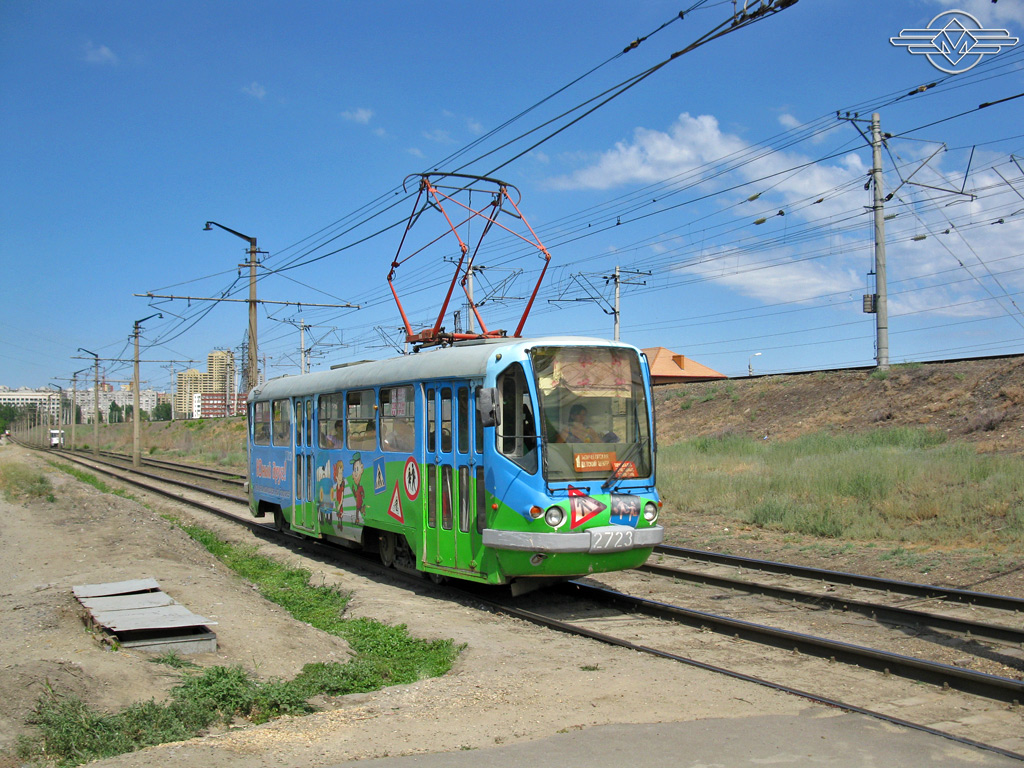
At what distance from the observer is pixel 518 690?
21.2 ft

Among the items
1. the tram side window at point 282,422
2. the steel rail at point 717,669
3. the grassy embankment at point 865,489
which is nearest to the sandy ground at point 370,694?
the steel rail at point 717,669

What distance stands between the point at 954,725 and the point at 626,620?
3.86 meters

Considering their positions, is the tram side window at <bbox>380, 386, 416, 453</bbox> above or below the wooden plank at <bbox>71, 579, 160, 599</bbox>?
above

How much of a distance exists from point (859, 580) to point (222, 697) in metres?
8.02

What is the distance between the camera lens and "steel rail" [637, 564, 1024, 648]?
311 inches

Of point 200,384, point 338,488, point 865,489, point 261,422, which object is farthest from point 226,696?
point 200,384

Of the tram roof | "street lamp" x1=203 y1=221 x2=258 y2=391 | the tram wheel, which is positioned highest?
"street lamp" x1=203 y1=221 x2=258 y2=391

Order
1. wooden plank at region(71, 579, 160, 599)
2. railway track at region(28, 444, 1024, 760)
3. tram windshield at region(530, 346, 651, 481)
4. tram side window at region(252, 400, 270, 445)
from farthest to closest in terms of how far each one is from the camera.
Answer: tram side window at region(252, 400, 270, 445), wooden plank at region(71, 579, 160, 599), tram windshield at region(530, 346, 651, 481), railway track at region(28, 444, 1024, 760)

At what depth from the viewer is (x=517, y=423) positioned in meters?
8.90

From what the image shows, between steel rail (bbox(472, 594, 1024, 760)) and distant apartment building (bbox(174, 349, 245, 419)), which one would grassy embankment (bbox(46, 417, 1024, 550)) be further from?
distant apartment building (bbox(174, 349, 245, 419))

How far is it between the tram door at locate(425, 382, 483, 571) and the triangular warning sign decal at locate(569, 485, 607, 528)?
43.8 inches

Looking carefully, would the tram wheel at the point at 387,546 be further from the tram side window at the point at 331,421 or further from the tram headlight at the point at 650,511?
the tram headlight at the point at 650,511

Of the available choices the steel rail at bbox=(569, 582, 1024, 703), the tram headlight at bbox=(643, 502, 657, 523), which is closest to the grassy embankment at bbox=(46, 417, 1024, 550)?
the steel rail at bbox=(569, 582, 1024, 703)

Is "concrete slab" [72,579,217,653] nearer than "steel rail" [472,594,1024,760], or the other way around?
"steel rail" [472,594,1024,760]
